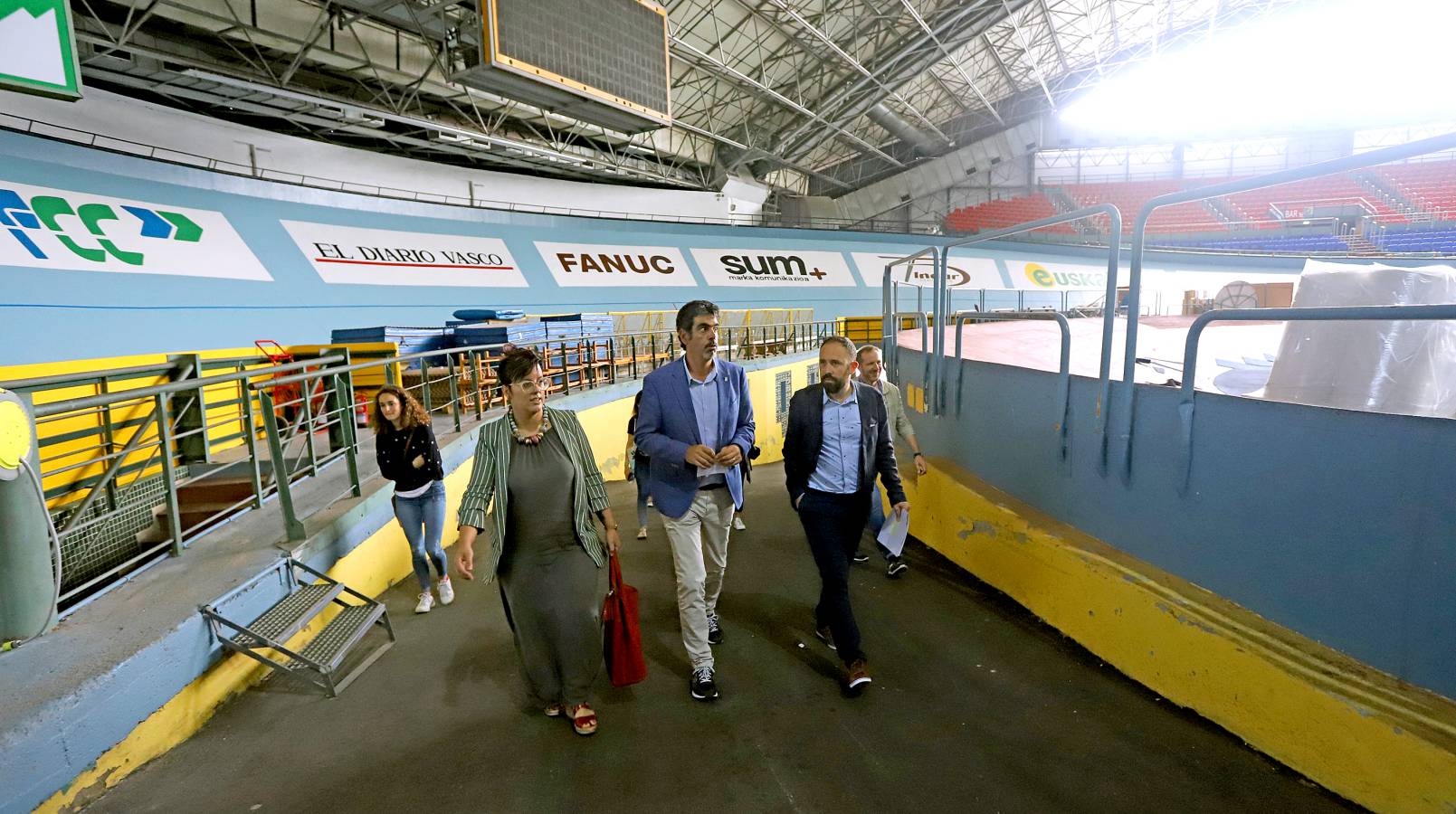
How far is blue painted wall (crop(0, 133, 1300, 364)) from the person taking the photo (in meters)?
8.44

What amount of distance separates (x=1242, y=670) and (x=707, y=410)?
7.69ft

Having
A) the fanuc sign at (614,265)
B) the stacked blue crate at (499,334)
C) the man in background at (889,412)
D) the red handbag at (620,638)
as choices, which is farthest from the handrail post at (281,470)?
the fanuc sign at (614,265)

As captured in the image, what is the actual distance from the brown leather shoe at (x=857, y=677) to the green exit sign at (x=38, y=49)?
5.64 m

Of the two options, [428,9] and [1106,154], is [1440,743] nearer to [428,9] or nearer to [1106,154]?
[428,9]

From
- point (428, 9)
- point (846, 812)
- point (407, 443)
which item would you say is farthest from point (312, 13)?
point (846, 812)

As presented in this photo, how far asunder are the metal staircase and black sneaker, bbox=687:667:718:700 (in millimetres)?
1691

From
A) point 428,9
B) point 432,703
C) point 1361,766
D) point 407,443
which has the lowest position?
point 432,703

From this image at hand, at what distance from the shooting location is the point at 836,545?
301 centimetres

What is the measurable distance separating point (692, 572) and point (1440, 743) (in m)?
2.50

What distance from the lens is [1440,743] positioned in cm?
181

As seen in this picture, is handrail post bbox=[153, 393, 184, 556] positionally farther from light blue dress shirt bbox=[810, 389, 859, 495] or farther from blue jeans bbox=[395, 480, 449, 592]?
light blue dress shirt bbox=[810, 389, 859, 495]

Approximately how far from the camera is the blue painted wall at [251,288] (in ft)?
→ 27.7

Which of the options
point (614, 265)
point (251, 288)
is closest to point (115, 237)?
point (251, 288)

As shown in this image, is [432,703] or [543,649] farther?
[432,703]
